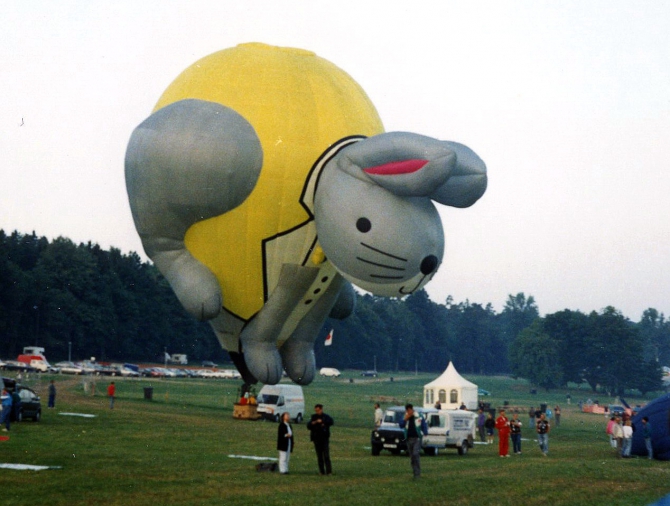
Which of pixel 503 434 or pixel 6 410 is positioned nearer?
pixel 6 410

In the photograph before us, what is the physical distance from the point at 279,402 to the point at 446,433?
12322 millimetres

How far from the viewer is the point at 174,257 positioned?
20.7 m

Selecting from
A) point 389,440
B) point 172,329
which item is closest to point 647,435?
point 389,440

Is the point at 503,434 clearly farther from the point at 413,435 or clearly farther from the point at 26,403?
→ the point at 26,403

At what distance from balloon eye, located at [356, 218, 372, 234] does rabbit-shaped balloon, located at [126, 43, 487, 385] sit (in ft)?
0.08

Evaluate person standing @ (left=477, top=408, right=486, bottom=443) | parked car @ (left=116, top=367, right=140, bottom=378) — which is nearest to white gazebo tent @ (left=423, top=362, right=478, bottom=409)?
person standing @ (left=477, top=408, right=486, bottom=443)

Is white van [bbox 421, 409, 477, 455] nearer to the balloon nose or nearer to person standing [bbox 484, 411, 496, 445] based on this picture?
person standing [bbox 484, 411, 496, 445]

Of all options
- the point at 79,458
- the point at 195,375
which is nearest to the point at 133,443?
the point at 79,458

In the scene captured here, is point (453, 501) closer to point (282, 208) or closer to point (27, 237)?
point (282, 208)

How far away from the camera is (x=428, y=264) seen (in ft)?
61.2

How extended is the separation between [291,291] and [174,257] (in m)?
2.38

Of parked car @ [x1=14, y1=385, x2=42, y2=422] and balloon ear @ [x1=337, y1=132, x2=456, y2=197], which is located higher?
balloon ear @ [x1=337, y1=132, x2=456, y2=197]

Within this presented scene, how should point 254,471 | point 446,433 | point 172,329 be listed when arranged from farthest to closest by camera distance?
1. point 172,329
2. point 446,433
3. point 254,471

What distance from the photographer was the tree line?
9050 cm
